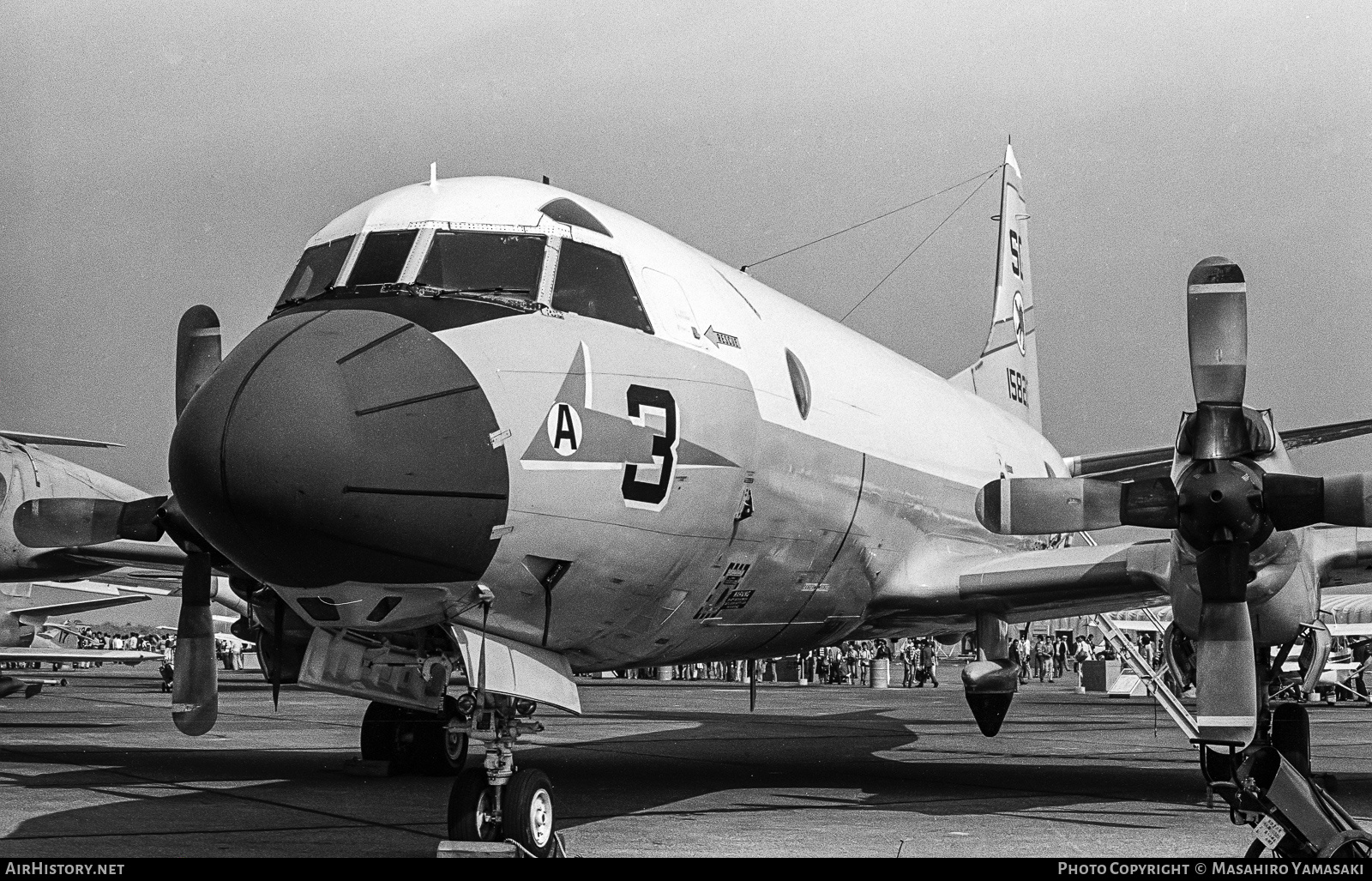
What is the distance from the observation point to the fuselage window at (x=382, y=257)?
8.48 m

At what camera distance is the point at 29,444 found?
20281 mm

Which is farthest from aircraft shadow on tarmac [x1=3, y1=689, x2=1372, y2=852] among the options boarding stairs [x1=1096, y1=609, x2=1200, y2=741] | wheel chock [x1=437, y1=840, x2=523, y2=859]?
wheel chock [x1=437, y1=840, x2=523, y2=859]

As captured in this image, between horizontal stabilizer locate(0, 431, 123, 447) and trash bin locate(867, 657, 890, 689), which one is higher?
horizontal stabilizer locate(0, 431, 123, 447)

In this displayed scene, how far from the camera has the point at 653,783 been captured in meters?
13.3

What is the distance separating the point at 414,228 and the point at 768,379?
289 cm

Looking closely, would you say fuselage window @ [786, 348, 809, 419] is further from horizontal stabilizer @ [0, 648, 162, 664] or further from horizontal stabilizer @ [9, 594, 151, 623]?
horizontal stabilizer @ [9, 594, 151, 623]

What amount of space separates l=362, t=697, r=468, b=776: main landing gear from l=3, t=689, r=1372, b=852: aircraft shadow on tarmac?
0.30m

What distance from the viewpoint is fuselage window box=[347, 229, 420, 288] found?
8484 millimetres

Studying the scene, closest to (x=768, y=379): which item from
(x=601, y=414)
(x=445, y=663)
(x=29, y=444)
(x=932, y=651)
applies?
(x=601, y=414)

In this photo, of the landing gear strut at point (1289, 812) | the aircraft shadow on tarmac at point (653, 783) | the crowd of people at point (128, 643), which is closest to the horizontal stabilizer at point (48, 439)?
the aircraft shadow on tarmac at point (653, 783)

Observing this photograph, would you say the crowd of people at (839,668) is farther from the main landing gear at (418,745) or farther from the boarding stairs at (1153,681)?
the main landing gear at (418,745)

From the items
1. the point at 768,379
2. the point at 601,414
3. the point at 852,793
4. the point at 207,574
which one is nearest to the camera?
the point at 601,414

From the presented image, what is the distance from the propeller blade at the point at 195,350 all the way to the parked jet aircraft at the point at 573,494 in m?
0.03

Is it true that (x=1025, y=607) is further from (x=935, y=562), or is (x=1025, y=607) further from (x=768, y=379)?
(x=768, y=379)
